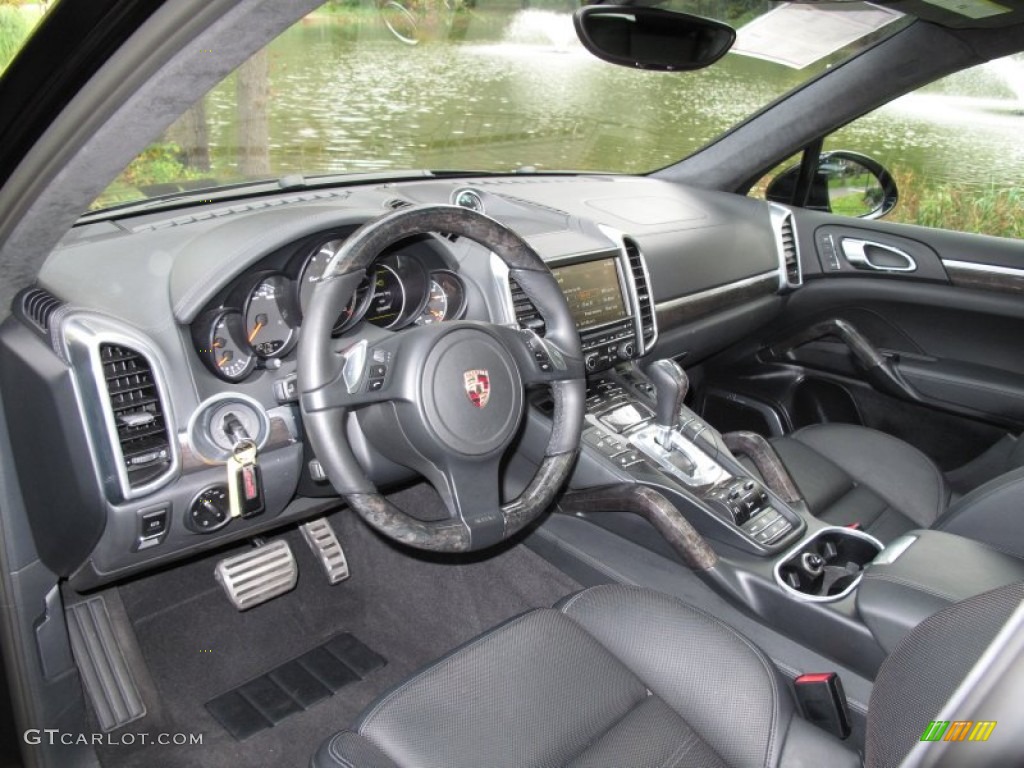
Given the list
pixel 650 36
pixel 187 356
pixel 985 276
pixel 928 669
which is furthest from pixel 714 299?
pixel 928 669

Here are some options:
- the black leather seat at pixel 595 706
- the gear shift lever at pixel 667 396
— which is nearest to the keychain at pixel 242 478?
the black leather seat at pixel 595 706

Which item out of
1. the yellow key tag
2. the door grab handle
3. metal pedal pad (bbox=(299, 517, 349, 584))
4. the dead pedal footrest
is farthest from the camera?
the door grab handle

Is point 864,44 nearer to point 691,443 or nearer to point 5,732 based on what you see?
point 691,443

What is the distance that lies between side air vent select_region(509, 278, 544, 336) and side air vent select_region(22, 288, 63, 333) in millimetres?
1032

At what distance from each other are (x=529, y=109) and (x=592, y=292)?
639 mm

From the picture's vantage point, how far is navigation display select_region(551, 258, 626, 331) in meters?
2.51

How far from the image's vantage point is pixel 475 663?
1.66 metres

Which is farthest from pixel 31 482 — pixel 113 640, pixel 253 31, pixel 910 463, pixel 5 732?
pixel 910 463

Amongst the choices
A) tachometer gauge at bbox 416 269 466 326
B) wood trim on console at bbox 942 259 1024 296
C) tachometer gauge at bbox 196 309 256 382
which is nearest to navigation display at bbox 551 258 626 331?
tachometer gauge at bbox 416 269 466 326

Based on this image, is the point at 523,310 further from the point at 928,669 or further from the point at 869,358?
the point at 869,358

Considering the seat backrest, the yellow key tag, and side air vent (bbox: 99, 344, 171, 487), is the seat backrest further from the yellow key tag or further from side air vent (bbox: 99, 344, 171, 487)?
side air vent (bbox: 99, 344, 171, 487)

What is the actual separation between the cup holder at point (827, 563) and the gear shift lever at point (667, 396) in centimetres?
47

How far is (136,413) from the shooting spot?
1.70 m

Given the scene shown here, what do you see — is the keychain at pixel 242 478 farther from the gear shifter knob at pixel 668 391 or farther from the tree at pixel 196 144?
the gear shifter knob at pixel 668 391
